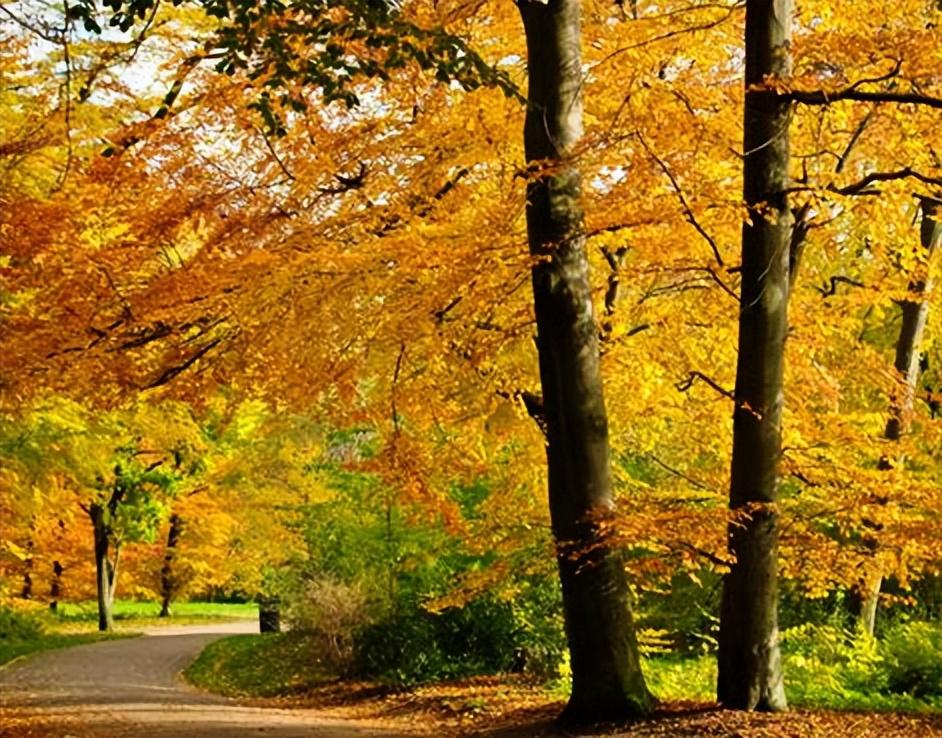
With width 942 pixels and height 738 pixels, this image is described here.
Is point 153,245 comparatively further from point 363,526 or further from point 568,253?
point 363,526

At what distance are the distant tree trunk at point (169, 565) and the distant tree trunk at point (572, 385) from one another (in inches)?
1074

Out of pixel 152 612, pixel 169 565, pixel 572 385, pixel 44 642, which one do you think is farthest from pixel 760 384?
pixel 152 612

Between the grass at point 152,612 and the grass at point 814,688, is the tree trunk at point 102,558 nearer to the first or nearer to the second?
the grass at point 152,612

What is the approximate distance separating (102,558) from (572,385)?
2485 centimetres

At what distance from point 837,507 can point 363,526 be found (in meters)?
8.13

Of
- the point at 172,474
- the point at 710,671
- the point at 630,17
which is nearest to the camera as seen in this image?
the point at 630,17

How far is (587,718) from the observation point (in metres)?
7.62

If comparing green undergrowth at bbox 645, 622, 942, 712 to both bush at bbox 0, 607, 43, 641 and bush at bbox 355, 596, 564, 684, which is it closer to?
bush at bbox 355, 596, 564, 684

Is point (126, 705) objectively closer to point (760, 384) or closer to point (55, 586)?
point (760, 384)

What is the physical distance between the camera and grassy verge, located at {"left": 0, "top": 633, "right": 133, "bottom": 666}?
71.2 feet

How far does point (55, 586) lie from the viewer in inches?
1463

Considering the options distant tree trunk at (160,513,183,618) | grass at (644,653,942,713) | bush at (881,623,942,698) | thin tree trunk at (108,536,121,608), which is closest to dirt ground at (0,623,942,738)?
grass at (644,653,942,713)

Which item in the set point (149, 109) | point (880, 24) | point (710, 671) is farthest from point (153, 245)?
point (710, 671)

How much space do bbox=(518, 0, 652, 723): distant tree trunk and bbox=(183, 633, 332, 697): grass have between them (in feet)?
30.4
